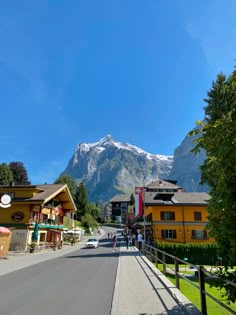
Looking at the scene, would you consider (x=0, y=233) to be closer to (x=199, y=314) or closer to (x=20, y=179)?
(x=199, y=314)

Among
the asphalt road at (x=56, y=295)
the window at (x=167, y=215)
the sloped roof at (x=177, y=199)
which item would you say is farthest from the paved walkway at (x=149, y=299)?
the sloped roof at (x=177, y=199)

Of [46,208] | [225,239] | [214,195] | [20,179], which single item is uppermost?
[20,179]

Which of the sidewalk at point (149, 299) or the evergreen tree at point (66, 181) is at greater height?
the evergreen tree at point (66, 181)

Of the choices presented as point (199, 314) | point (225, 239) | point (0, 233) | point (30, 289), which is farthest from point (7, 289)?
point (0, 233)

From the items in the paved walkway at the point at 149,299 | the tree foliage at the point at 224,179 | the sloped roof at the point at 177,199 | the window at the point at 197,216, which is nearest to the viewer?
the tree foliage at the point at 224,179

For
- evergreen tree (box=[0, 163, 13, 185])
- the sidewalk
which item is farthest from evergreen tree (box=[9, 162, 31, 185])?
the sidewalk

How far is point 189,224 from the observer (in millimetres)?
44844

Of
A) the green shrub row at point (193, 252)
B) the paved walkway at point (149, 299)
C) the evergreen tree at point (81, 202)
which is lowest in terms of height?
the paved walkway at point (149, 299)

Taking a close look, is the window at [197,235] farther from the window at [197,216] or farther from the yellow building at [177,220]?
the window at [197,216]

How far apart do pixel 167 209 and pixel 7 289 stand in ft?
120

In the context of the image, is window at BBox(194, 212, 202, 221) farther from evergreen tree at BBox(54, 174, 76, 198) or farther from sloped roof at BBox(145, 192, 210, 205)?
evergreen tree at BBox(54, 174, 76, 198)

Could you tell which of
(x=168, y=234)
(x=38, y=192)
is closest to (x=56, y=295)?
(x=38, y=192)

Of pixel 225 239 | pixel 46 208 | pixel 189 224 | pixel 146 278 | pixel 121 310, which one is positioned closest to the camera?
pixel 225 239

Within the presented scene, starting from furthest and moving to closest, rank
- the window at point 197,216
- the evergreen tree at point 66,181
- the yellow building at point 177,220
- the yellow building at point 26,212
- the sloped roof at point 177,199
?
1. the evergreen tree at point 66,181
2. the sloped roof at point 177,199
3. the window at point 197,216
4. the yellow building at point 177,220
5. the yellow building at point 26,212
